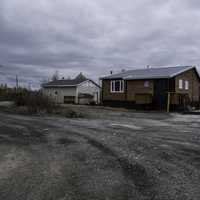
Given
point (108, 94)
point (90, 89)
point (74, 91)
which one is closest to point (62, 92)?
point (74, 91)

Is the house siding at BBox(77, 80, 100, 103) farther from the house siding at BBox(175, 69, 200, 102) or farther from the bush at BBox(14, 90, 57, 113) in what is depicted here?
the bush at BBox(14, 90, 57, 113)

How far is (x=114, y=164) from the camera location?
205 inches

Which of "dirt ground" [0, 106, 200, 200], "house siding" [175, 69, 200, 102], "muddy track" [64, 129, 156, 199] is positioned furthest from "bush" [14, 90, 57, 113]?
"house siding" [175, 69, 200, 102]

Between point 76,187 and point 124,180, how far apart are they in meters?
0.87

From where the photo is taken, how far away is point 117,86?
91.8ft

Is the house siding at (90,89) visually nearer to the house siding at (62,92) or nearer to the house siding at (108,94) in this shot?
the house siding at (62,92)

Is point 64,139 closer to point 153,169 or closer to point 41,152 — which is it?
point 41,152

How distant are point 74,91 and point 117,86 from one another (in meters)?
11.2

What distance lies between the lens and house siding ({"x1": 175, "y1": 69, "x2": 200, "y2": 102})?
24.7 meters

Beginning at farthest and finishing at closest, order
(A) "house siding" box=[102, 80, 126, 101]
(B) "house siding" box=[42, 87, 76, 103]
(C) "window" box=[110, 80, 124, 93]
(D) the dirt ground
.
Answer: (B) "house siding" box=[42, 87, 76, 103] → (C) "window" box=[110, 80, 124, 93] → (A) "house siding" box=[102, 80, 126, 101] → (D) the dirt ground

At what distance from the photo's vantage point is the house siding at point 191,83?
24.7m

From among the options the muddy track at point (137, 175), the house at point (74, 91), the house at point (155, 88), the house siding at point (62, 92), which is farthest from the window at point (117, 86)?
the muddy track at point (137, 175)

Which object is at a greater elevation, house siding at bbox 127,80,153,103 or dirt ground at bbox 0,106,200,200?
house siding at bbox 127,80,153,103

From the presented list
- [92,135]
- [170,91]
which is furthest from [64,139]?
[170,91]
